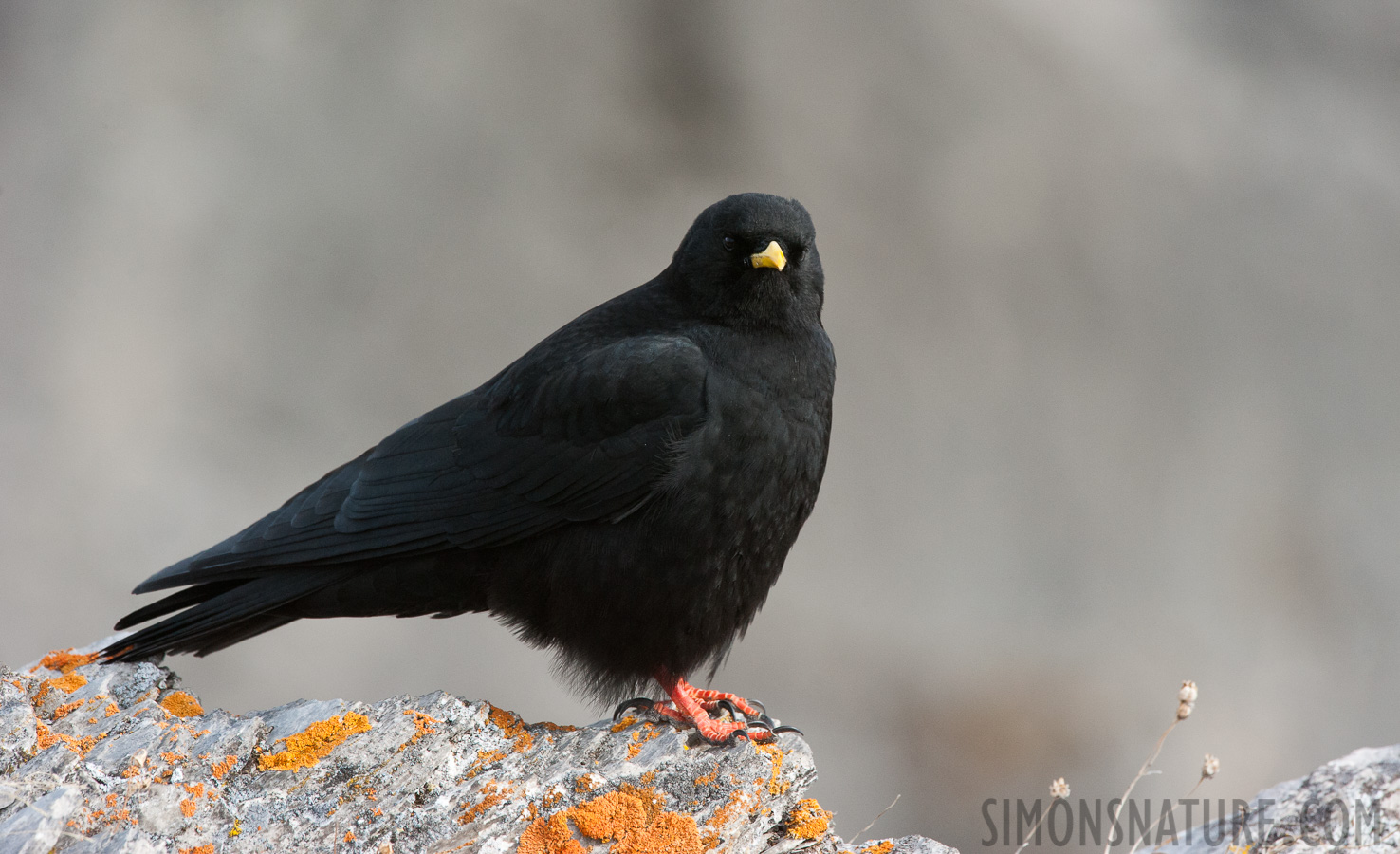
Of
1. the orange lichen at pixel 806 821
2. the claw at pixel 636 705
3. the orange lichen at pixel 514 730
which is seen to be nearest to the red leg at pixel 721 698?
the claw at pixel 636 705

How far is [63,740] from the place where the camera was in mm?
3055

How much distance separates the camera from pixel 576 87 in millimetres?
9867

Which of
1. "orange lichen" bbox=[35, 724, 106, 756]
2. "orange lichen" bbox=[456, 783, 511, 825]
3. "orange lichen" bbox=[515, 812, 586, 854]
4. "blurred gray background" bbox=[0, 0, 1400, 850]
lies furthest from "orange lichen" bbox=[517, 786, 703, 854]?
"blurred gray background" bbox=[0, 0, 1400, 850]

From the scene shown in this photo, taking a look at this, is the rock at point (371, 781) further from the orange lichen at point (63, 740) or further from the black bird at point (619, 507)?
the black bird at point (619, 507)

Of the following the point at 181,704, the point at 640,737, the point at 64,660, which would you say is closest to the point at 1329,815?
the point at 640,737

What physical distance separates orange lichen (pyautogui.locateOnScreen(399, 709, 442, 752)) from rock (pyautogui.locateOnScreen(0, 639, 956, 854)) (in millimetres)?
10

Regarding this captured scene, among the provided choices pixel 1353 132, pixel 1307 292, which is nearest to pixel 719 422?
pixel 1307 292

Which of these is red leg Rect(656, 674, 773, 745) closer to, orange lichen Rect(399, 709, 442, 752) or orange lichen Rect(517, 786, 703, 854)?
orange lichen Rect(517, 786, 703, 854)

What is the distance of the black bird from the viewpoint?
3.66 metres

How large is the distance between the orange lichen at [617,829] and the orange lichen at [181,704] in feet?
4.74

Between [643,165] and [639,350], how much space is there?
21.7 ft

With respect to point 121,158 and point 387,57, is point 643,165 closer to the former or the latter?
point 387,57

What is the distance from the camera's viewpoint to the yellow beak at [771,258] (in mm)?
3703

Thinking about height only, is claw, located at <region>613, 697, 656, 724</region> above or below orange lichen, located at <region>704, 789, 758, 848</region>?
above
